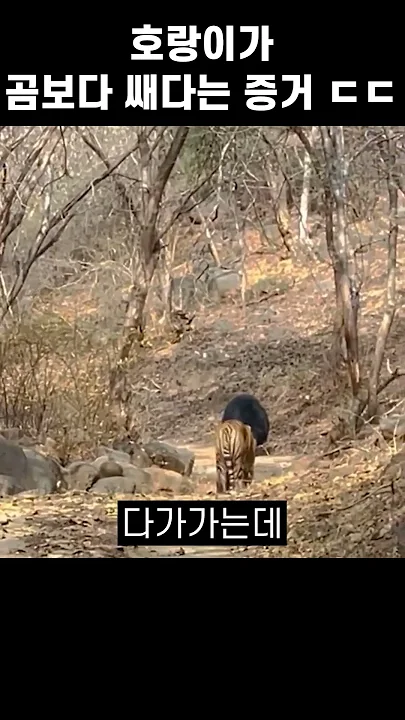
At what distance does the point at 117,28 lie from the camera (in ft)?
11.5

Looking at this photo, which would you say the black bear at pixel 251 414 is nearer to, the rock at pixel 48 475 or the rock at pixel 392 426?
the rock at pixel 392 426

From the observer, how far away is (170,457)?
11.9 ft

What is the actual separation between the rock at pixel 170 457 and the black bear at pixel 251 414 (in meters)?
0.19

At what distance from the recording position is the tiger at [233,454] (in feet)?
11.8

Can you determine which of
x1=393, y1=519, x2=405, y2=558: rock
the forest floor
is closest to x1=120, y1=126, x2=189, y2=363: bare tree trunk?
the forest floor

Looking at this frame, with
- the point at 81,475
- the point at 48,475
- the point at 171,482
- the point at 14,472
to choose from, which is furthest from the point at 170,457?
the point at 14,472

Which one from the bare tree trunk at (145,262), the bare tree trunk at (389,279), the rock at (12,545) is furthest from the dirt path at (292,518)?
the bare tree trunk at (145,262)

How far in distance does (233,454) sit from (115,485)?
434 mm

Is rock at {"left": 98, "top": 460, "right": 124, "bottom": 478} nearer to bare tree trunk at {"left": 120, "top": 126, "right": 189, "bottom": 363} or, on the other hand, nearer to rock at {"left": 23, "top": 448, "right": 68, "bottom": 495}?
rock at {"left": 23, "top": 448, "right": 68, "bottom": 495}

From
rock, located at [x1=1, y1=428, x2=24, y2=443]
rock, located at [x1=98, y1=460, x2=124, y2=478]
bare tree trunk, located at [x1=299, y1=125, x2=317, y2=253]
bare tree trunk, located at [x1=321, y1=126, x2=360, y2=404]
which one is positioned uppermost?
bare tree trunk, located at [x1=299, y1=125, x2=317, y2=253]

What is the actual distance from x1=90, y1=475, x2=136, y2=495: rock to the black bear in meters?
0.41

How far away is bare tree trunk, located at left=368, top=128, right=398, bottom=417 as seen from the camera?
3.59 meters

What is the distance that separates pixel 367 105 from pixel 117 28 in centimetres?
90
